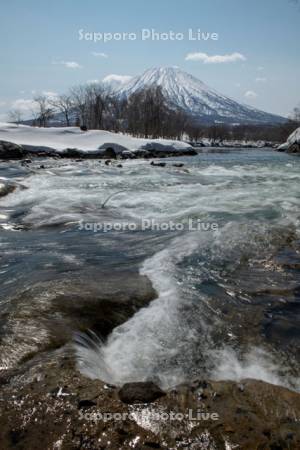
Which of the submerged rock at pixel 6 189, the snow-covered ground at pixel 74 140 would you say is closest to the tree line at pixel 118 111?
the snow-covered ground at pixel 74 140

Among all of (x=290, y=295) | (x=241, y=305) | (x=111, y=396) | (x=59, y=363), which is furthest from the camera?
(x=290, y=295)

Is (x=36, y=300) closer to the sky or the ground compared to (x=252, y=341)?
closer to the sky

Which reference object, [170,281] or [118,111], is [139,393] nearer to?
[170,281]

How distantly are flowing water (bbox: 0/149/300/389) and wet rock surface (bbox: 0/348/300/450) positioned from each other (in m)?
0.26

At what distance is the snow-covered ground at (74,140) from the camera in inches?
1443

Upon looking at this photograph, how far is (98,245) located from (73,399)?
4240 millimetres

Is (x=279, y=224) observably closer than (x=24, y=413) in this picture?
No

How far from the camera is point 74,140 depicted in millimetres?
39594

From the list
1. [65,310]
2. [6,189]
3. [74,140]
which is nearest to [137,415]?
[65,310]

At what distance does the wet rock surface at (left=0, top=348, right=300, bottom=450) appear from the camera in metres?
1.92

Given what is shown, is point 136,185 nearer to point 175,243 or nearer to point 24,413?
point 175,243

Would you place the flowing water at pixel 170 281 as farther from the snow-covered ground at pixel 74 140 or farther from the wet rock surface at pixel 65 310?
the snow-covered ground at pixel 74 140

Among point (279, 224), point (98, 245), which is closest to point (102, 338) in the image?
point (98, 245)

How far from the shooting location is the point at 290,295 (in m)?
4.38
